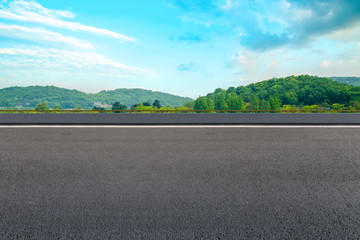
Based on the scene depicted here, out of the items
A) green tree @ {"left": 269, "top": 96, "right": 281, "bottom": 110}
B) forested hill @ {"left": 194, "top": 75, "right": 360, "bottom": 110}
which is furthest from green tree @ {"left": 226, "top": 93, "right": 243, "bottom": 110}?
green tree @ {"left": 269, "top": 96, "right": 281, "bottom": 110}

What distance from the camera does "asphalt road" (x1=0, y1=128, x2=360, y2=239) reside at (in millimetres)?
3031

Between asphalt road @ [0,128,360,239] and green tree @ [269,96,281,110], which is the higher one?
green tree @ [269,96,281,110]

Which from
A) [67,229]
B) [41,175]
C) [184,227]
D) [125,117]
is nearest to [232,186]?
[184,227]

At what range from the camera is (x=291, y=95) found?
8831cm

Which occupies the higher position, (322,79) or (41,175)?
(322,79)

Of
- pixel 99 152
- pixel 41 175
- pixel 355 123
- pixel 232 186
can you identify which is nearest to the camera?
pixel 232 186

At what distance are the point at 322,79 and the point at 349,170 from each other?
10545cm

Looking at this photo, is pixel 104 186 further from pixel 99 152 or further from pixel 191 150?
pixel 191 150

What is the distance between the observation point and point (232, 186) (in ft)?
14.5

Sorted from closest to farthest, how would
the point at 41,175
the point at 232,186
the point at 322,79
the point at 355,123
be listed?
the point at 232,186 < the point at 41,175 < the point at 355,123 < the point at 322,79

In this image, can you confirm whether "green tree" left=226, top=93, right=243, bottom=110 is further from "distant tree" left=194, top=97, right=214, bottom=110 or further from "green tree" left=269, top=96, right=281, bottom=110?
"green tree" left=269, top=96, right=281, bottom=110

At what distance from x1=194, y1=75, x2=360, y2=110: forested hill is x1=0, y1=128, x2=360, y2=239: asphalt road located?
73.6 m

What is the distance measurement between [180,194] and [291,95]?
9322cm

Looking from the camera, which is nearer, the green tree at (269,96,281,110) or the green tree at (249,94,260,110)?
the green tree at (269,96,281,110)
